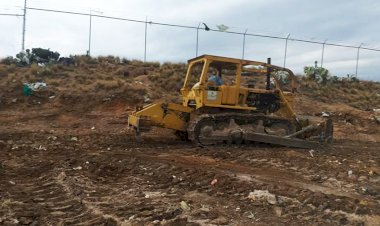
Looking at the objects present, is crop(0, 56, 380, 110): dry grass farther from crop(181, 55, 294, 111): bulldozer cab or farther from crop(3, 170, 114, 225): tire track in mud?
crop(3, 170, 114, 225): tire track in mud

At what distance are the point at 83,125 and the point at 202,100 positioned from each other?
20.3 feet

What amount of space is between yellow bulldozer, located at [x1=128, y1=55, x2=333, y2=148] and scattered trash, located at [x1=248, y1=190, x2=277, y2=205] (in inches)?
200

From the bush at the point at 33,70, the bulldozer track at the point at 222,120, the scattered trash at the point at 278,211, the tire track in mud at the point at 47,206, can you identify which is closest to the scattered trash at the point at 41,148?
the tire track in mud at the point at 47,206

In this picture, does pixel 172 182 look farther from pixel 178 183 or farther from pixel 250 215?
pixel 250 215

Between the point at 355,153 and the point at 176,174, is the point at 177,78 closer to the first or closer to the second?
the point at 355,153

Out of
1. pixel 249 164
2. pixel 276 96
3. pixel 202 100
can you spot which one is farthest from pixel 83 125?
pixel 249 164

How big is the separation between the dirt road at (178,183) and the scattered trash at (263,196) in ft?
0.05

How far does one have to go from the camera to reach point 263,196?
716 centimetres

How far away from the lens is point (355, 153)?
1283cm

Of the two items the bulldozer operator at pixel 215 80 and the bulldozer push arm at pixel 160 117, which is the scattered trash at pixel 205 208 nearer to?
the bulldozer push arm at pixel 160 117

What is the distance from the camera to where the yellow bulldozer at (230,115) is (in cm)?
1245

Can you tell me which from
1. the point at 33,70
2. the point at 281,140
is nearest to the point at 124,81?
the point at 33,70

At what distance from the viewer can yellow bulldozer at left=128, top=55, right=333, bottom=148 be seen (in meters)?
12.5

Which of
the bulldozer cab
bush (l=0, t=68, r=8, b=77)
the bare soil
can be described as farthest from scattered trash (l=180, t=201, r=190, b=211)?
bush (l=0, t=68, r=8, b=77)
